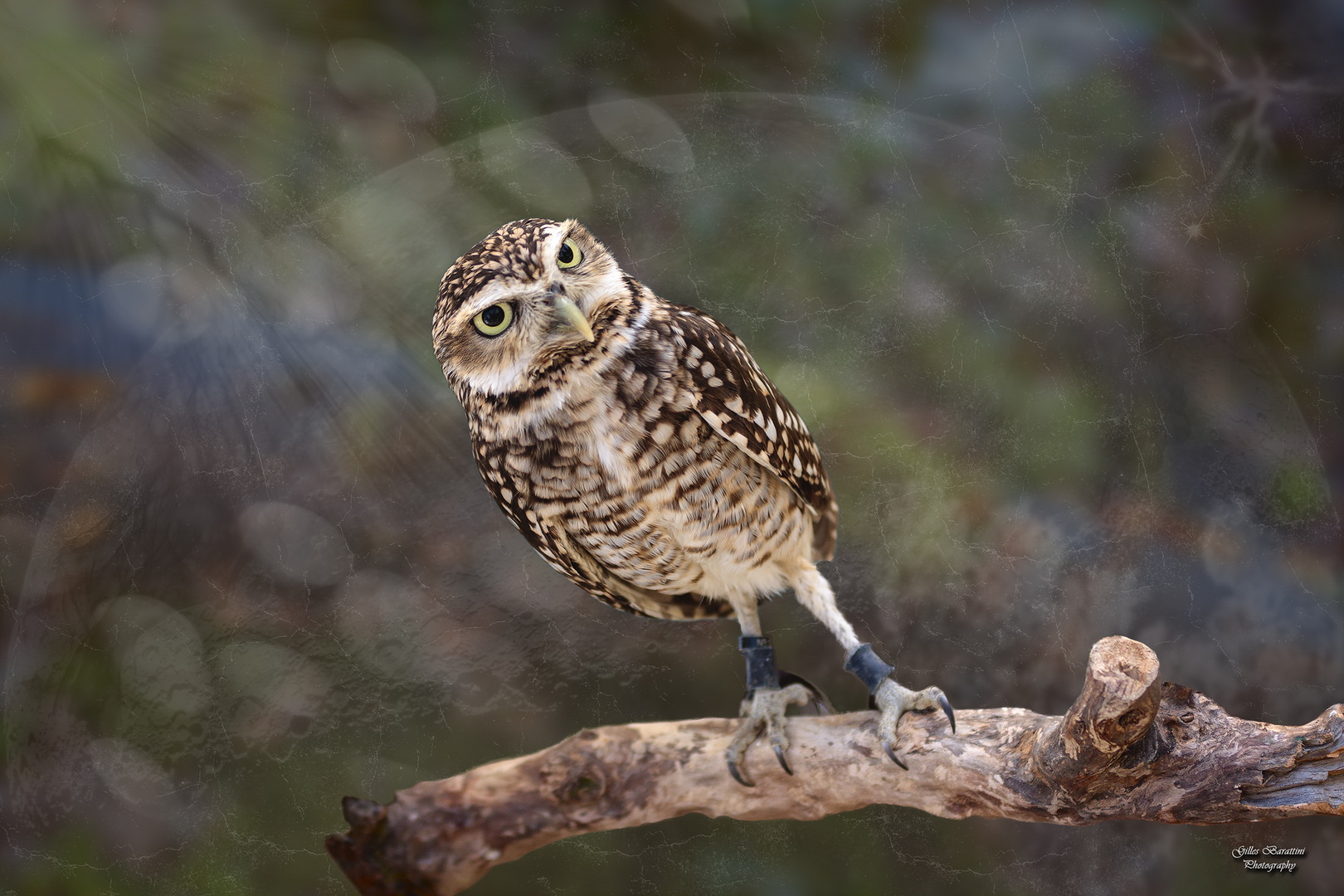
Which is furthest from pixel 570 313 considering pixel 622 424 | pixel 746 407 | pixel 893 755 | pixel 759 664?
pixel 893 755

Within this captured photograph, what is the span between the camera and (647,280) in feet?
5.98

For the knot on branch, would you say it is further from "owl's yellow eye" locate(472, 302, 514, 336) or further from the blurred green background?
"owl's yellow eye" locate(472, 302, 514, 336)

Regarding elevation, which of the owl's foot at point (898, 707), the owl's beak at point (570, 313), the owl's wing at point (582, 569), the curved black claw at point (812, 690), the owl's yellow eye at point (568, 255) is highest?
the owl's yellow eye at point (568, 255)

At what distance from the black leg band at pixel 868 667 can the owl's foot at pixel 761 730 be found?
0.13 metres

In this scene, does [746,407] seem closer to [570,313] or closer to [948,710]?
[570,313]

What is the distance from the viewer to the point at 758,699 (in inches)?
62.9

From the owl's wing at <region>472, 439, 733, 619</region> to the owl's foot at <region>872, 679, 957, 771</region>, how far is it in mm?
384

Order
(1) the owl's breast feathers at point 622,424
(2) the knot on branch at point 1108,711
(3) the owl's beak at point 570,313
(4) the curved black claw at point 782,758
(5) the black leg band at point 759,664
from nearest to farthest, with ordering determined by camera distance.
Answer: (2) the knot on branch at point 1108,711
(3) the owl's beak at point 570,313
(1) the owl's breast feathers at point 622,424
(4) the curved black claw at point 782,758
(5) the black leg band at point 759,664

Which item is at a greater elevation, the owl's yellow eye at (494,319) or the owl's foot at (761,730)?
the owl's yellow eye at (494,319)

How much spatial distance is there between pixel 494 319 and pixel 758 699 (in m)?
0.81

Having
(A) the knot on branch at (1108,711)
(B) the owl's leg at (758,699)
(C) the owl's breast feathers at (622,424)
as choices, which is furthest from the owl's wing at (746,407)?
(A) the knot on branch at (1108,711)

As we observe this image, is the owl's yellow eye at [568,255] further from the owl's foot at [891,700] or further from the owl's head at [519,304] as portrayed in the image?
the owl's foot at [891,700]

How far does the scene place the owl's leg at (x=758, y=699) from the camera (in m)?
1.56

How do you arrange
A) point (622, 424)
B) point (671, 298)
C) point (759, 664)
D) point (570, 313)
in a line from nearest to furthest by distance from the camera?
point (570, 313) < point (622, 424) < point (759, 664) < point (671, 298)
